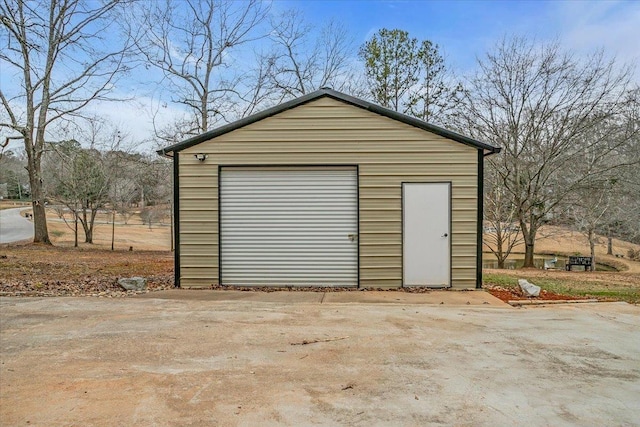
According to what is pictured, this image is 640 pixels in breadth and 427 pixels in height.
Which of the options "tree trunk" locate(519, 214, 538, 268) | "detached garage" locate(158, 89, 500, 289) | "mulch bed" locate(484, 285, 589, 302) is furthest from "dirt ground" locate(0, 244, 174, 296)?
"tree trunk" locate(519, 214, 538, 268)

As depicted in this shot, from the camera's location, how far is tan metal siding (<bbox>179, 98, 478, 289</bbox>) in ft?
25.4

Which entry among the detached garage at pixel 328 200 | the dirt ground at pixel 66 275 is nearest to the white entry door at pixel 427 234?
the detached garage at pixel 328 200

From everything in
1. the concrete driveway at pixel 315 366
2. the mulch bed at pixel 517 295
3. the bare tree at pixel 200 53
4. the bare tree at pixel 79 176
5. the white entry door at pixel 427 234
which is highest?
the bare tree at pixel 200 53

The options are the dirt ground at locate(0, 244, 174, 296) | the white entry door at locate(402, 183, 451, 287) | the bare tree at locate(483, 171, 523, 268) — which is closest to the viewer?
the dirt ground at locate(0, 244, 174, 296)

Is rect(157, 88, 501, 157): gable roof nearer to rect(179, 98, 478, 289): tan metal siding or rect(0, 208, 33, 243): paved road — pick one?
rect(179, 98, 478, 289): tan metal siding

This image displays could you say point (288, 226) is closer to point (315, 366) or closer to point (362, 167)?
point (362, 167)

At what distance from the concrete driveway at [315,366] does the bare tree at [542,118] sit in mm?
9520

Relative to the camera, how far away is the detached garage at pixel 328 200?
25.4ft

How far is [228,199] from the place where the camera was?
799 centimetres

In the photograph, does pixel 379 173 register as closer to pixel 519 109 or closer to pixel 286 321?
pixel 286 321

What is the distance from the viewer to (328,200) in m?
7.97

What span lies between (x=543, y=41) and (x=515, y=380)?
1392cm

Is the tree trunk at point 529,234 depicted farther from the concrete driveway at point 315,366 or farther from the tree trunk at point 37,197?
the tree trunk at point 37,197

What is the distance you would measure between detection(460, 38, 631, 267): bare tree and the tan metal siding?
8268 mm
